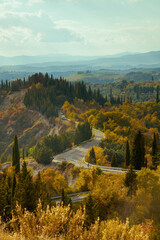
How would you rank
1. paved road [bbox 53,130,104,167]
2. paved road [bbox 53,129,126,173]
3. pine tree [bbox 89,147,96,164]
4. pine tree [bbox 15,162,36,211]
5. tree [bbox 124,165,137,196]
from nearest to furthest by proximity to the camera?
1. pine tree [bbox 15,162,36,211]
2. tree [bbox 124,165,137,196]
3. pine tree [bbox 89,147,96,164]
4. paved road [bbox 53,129,126,173]
5. paved road [bbox 53,130,104,167]

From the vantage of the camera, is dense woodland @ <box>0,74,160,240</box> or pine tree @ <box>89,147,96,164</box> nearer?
dense woodland @ <box>0,74,160,240</box>

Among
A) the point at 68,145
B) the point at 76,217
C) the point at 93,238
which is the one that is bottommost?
the point at 68,145

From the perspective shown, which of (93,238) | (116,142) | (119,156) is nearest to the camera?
(93,238)

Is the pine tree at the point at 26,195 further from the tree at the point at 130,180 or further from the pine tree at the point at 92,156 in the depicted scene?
the pine tree at the point at 92,156

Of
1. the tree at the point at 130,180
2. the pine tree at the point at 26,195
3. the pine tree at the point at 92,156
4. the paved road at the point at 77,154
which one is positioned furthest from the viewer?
the paved road at the point at 77,154

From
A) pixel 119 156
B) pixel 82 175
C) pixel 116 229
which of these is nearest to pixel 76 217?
pixel 116 229

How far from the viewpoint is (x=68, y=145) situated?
7931 centimetres

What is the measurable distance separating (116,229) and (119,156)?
50.5m

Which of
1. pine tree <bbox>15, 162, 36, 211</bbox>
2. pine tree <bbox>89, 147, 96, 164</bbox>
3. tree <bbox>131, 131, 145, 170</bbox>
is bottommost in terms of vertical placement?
pine tree <bbox>89, 147, 96, 164</bbox>

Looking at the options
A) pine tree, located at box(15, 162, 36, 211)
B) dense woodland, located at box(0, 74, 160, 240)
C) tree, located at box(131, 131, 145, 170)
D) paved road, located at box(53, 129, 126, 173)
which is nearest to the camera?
dense woodland, located at box(0, 74, 160, 240)

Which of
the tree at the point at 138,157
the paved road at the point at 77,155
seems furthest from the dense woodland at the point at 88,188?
the paved road at the point at 77,155

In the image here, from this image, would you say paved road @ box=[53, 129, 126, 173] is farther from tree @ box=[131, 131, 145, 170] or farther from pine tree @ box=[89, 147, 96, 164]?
tree @ box=[131, 131, 145, 170]

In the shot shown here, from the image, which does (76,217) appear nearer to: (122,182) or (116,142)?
(122,182)

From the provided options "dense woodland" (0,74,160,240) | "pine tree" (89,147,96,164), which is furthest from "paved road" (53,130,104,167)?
"pine tree" (89,147,96,164)
